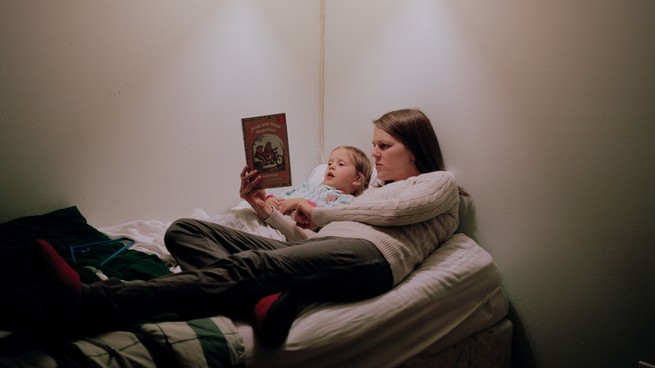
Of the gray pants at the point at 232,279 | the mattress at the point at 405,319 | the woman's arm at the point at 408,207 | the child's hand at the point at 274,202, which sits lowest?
the mattress at the point at 405,319

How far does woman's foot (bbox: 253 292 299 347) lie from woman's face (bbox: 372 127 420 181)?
729 mm

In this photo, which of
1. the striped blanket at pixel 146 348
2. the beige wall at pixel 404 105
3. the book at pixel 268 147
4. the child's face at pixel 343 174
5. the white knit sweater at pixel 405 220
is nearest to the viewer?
the striped blanket at pixel 146 348

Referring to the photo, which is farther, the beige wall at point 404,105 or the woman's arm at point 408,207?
the woman's arm at point 408,207

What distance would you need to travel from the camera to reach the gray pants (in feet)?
2.83

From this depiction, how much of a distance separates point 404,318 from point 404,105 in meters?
1.04

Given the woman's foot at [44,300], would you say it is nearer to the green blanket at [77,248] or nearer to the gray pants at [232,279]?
the gray pants at [232,279]

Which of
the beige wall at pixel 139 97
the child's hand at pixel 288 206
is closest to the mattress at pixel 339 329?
the child's hand at pixel 288 206

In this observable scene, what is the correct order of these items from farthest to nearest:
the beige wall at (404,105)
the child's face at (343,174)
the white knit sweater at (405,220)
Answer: the child's face at (343,174)
the white knit sweater at (405,220)
the beige wall at (404,105)

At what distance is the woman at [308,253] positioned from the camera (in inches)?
33.9

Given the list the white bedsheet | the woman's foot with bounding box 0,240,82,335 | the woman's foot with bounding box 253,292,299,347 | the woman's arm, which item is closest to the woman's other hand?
the woman's arm

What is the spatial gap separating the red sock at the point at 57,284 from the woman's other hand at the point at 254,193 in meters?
0.71

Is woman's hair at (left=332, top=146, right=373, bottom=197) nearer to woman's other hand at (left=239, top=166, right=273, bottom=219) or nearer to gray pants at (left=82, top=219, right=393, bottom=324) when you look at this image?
woman's other hand at (left=239, top=166, right=273, bottom=219)

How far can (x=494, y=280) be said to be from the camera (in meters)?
1.24

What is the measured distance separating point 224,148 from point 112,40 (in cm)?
67
